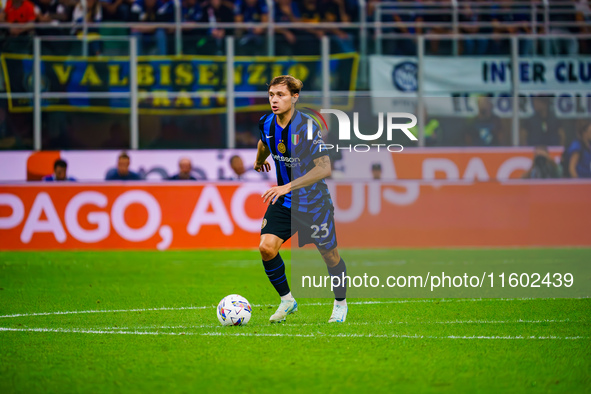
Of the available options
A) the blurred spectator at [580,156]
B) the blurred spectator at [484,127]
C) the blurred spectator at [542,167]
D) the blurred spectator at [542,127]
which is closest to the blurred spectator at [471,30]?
the blurred spectator at [484,127]

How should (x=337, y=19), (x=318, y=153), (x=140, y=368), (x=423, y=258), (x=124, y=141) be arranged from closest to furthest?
(x=140, y=368) < (x=318, y=153) < (x=423, y=258) < (x=124, y=141) < (x=337, y=19)

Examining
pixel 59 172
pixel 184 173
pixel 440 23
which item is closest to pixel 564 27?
pixel 440 23

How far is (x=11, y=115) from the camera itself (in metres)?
15.2

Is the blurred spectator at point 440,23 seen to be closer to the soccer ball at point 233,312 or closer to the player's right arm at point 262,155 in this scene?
the player's right arm at point 262,155

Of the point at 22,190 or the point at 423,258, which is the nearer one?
the point at 423,258

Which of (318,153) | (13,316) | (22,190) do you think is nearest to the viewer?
(318,153)

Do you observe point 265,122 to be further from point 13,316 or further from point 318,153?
point 13,316

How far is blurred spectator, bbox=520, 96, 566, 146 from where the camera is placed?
51.5 ft

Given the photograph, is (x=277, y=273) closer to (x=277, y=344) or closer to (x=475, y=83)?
(x=277, y=344)

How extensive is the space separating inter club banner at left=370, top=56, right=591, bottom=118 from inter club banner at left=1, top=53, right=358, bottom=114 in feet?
2.43

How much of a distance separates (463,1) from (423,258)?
7421mm

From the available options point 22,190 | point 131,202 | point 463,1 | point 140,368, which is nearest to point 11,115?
point 22,190

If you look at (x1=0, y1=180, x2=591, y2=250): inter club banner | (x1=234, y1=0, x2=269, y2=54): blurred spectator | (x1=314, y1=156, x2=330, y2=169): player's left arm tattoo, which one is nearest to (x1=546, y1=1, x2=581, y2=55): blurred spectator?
(x1=0, y1=180, x2=591, y2=250): inter club banner

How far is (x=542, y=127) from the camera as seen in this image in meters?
15.8
